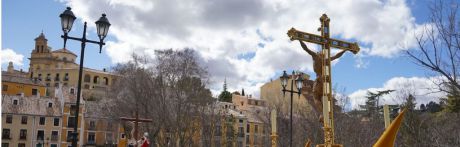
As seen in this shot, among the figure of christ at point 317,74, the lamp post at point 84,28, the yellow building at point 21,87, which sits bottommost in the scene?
the figure of christ at point 317,74

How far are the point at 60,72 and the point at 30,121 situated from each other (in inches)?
1559

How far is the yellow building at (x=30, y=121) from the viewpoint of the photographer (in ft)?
155

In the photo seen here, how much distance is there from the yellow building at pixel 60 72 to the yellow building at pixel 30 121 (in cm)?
2187

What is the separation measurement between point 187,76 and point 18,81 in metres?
34.8

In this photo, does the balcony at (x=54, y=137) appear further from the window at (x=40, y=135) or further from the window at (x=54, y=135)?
the window at (x=40, y=135)

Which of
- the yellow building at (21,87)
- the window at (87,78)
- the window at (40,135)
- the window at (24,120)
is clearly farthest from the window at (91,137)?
the window at (87,78)

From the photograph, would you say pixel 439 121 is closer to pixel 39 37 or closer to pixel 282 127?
pixel 282 127

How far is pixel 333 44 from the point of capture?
8.91m

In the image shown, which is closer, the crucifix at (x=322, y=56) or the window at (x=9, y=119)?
the crucifix at (x=322, y=56)

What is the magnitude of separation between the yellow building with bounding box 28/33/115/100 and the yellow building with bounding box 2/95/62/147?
71.8ft

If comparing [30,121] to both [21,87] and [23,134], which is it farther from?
[21,87]

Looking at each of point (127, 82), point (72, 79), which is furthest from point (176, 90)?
point (72, 79)

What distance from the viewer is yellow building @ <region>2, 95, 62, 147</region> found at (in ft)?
155

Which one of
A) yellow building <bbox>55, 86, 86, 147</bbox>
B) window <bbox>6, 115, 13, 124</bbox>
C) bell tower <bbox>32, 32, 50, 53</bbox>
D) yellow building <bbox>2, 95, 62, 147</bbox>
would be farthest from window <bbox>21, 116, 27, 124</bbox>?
bell tower <bbox>32, 32, 50, 53</bbox>
